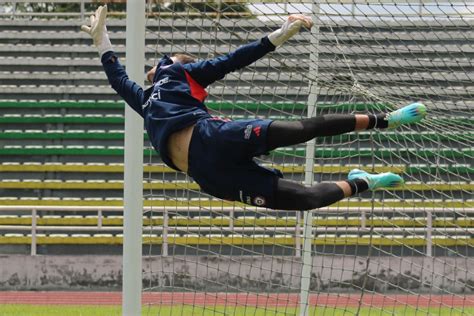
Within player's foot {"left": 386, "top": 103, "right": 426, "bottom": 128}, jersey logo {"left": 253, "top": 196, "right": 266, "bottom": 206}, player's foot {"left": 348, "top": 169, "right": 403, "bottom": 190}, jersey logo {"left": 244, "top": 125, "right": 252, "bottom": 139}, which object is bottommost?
jersey logo {"left": 253, "top": 196, "right": 266, "bottom": 206}

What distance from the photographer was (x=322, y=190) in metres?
5.38

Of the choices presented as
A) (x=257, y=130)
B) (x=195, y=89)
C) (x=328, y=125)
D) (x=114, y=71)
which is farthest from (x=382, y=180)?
(x=114, y=71)

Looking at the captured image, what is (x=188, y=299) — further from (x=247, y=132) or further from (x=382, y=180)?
(x=247, y=132)

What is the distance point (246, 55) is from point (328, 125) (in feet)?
1.83

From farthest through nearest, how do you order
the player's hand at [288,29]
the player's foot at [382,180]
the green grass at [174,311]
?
the green grass at [174,311] → the player's foot at [382,180] → the player's hand at [288,29]

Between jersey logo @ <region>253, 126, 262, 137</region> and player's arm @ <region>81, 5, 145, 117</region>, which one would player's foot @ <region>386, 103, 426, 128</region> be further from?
player's arm @ <region>81, 5, 145, 117</region>

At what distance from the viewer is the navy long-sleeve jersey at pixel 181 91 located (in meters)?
5.08

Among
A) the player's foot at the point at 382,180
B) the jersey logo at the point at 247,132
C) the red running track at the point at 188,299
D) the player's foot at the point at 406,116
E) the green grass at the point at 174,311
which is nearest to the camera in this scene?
the jersey logo at the point at 247,132

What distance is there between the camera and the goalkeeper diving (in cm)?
493

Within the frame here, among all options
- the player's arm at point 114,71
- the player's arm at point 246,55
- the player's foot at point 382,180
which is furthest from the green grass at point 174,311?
the player's arm at point 246,55

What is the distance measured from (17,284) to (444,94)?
22.8 feet

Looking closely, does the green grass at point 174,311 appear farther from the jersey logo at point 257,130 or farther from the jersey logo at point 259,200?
the jersey logo at point 257,130

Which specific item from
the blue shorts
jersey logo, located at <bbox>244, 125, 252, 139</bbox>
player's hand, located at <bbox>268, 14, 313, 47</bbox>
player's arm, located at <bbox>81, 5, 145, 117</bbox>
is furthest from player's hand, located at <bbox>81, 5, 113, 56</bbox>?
jersey logo, located at <bbox>244, 125, 252, 139</bbox>

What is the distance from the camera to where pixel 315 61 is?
22.5 ft
